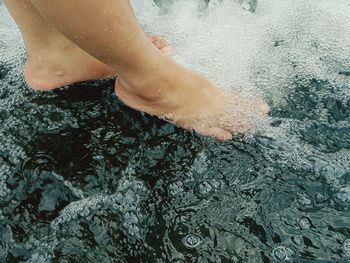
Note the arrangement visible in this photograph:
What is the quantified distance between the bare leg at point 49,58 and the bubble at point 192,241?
620 mm

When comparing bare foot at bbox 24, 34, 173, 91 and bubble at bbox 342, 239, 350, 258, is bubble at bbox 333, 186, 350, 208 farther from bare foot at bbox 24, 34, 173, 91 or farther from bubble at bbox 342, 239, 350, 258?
bare foot at bbox 24, 34, 173, 91

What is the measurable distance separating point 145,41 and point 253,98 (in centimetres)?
43

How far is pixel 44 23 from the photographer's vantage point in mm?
1406

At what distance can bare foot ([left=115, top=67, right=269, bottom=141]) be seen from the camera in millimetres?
1374

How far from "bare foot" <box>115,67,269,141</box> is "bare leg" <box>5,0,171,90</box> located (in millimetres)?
141

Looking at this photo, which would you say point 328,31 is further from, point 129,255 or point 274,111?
point 129,255

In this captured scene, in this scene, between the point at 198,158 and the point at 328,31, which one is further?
the point at 328,31

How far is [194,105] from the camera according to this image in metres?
1.42

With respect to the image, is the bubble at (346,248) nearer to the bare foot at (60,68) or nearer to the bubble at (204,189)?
the bubble at (204,189)

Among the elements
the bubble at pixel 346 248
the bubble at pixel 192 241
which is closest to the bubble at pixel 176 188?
the bubble at pixel 192 241

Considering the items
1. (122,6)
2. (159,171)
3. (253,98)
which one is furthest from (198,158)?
(122,6)

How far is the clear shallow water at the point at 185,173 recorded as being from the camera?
3.89ft

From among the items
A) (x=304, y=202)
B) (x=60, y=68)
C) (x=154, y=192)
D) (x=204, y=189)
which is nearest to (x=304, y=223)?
(x=304, y=202)

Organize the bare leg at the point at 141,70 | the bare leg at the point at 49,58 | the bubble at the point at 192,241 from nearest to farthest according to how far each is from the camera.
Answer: the bare leg at the point at 141,70 → the bubble at the point at 192,241 → the bare leg at the point at 49,58
